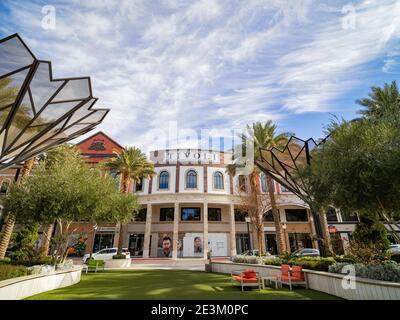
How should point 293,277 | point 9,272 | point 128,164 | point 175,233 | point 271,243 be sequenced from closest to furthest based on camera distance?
point 9,272, point 293,277, point 128,164, point 175,233, point 271,243

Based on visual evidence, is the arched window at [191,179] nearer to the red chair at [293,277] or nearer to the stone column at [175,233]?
the stone column at [175,233]

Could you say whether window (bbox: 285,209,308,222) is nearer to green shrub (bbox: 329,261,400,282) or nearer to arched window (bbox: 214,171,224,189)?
arched window (bbox: 214,171,224,189)

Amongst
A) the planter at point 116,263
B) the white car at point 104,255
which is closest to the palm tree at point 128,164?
the planter at point 116,263

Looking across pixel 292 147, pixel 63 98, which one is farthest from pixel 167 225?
pixel 63 98

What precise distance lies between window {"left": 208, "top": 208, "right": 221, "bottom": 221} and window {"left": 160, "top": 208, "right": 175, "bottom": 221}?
598 cm

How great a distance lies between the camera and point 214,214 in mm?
38125

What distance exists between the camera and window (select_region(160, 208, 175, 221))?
3775cm

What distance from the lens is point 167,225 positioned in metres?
36.9

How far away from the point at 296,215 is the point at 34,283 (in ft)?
123

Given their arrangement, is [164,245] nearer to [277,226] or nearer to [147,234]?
[147,234]

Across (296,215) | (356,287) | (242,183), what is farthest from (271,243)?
(356,287)

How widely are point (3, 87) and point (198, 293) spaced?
10.3 m

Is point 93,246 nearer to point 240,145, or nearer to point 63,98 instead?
point 240,145

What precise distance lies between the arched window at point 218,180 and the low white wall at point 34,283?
26.4m
